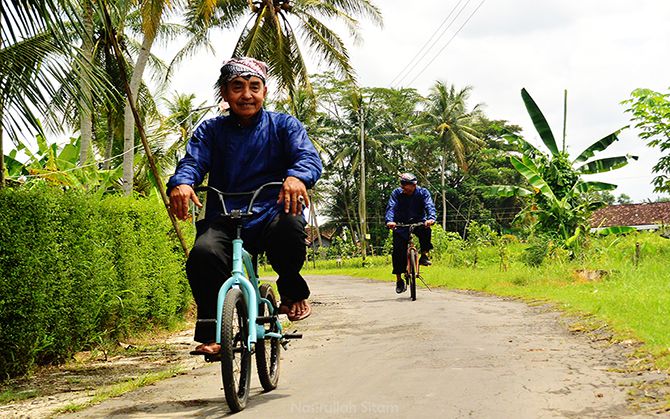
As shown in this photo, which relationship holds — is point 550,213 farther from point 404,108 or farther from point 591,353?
point 404,108

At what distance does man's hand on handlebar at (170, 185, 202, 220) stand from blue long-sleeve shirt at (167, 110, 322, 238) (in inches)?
7.4

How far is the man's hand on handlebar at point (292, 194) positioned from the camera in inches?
173

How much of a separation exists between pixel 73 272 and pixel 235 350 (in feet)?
10.9

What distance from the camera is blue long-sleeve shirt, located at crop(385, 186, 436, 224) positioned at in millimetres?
12445

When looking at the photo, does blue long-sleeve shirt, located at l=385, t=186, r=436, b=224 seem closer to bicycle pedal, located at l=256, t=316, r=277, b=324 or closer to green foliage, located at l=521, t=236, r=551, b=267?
green foliage, located at l=521, t=236, r=551, b=267

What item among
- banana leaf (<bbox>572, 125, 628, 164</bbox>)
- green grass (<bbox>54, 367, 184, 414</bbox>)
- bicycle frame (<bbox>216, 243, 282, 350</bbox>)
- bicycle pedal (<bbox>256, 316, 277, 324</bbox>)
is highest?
banana leaf (<bbox>572, 125, 628, 164</bbox>)

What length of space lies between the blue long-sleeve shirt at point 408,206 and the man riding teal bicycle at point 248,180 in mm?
7620

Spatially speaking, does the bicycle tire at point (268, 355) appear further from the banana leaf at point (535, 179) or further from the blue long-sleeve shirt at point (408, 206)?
the banana leaf at point (535, 179)

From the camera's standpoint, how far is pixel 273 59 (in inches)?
811

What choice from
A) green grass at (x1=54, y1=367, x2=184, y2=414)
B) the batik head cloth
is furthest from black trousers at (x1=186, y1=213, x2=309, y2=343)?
green grass at (x1=54, y1=367, x2=184, y2=414)

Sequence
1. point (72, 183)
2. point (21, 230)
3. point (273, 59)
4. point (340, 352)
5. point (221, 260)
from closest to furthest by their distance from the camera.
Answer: point (221, 260)
point (21, 230)
point (340, 352)
point (72, 183)
point (273, 59)

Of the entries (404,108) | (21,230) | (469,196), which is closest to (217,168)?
(21,230)

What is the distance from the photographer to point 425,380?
502cm

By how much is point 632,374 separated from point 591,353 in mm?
1084
